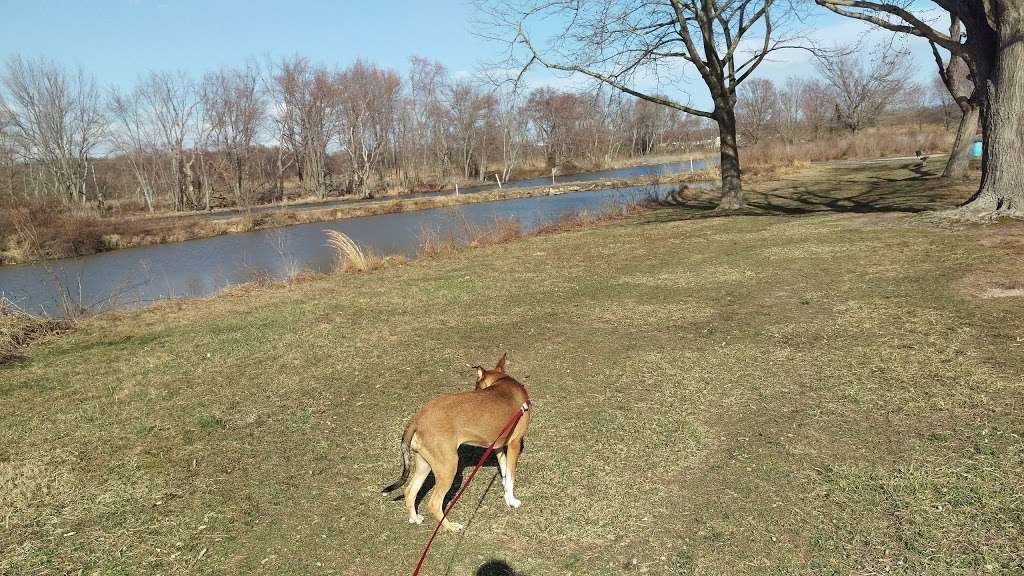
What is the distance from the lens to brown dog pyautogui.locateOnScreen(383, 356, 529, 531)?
11.0 feet

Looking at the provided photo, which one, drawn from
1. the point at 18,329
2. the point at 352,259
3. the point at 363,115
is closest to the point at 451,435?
the point at 18,329

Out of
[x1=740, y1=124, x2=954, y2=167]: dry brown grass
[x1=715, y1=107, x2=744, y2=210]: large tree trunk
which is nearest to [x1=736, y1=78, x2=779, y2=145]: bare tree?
[x1=740, y1=124, x2=954, y2=167]: dry brown grass

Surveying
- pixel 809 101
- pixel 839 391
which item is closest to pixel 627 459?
pixel 839 391

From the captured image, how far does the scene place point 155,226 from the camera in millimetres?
32438

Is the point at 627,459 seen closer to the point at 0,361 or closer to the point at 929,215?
the point at 0,361

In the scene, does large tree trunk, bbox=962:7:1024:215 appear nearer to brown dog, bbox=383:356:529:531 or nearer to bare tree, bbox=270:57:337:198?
brown dog, bbox=383:356:529:531

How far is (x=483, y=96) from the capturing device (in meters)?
63.2

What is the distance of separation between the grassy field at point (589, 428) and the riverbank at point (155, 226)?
58.6 ft

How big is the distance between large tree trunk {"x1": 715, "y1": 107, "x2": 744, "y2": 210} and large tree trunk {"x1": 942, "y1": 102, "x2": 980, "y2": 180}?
7745 millimetres

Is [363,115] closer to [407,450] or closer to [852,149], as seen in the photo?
[852,149]

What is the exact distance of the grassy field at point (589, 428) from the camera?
3.29 metres

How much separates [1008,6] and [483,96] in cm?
5714

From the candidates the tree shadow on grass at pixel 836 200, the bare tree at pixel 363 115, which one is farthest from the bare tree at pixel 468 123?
the tree shadow on grass at pixel 836 200

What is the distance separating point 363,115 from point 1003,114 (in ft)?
169
